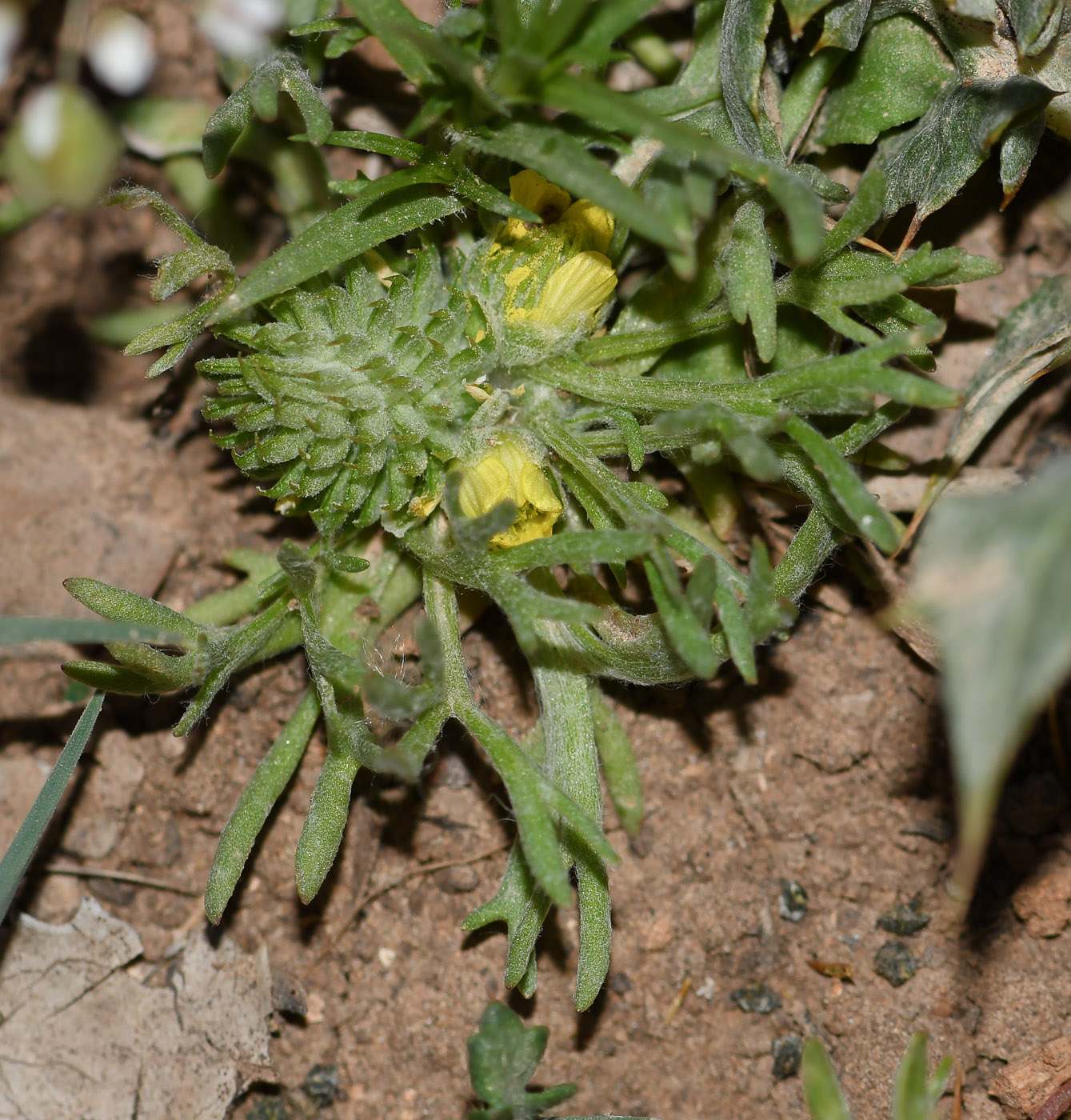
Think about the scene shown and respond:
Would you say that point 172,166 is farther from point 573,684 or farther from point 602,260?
point 573,684

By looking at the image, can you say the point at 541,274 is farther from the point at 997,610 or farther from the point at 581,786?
the point at 997,610

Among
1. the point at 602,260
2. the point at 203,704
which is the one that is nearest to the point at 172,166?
the point at 602,260

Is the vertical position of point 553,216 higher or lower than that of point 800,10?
lower

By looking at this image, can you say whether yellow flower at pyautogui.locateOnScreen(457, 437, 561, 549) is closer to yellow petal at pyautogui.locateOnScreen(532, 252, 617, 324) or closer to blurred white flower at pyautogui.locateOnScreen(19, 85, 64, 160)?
yellow petal at pyautogui.locateOnScreen(532, 252, 617, 324)

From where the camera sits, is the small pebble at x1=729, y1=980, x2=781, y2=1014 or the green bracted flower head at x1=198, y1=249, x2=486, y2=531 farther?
the small pebble at x1=729, y1=980, x2=781, y2=1014

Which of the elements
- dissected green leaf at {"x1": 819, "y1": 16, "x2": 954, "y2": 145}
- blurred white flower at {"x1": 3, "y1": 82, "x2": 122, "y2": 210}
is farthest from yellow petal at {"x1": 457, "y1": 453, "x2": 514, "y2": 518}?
blurred white flower at {"x1": 3, "y1": 82, "x2": 122, "y2": 210}

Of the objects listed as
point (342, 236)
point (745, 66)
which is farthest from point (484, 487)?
point (745, 66)
